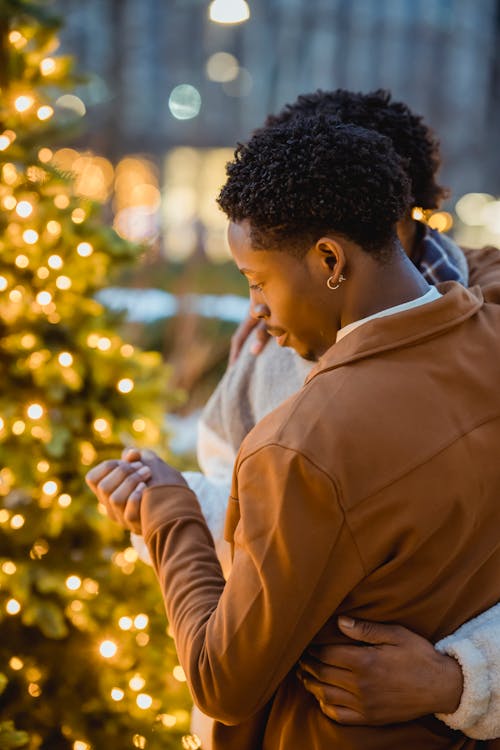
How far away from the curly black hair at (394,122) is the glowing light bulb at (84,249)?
0.79 metres

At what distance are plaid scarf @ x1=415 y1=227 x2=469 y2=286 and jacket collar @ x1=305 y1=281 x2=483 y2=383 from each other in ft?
1.56

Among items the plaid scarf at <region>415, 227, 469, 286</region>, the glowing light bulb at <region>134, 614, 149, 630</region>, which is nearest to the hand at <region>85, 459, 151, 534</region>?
the plaid scarf at <region>415, 227, 469, 286</region>

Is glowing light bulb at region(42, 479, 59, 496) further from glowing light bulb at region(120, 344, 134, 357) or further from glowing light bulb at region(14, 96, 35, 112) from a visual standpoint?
glowing light bulb at region(14, 96, 35, 112)

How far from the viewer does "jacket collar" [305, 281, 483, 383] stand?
1110 mm

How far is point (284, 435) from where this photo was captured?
1059mm

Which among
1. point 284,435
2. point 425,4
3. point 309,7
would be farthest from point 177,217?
point 284,435

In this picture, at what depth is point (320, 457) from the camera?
3.40ft

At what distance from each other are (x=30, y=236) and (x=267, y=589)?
1.48 m

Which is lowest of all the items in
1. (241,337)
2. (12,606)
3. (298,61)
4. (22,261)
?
(12,606)

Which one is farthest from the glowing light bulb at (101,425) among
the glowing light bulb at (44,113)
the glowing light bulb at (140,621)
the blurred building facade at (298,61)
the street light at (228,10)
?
the blurred building facade at (298,61)

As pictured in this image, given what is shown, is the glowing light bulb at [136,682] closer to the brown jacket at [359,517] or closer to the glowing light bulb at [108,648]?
the glowing light bulb at [108,648]

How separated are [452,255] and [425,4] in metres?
10.7

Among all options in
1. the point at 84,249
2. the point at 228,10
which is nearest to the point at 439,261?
the point at 84,249

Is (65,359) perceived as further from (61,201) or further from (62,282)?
(61,201)
